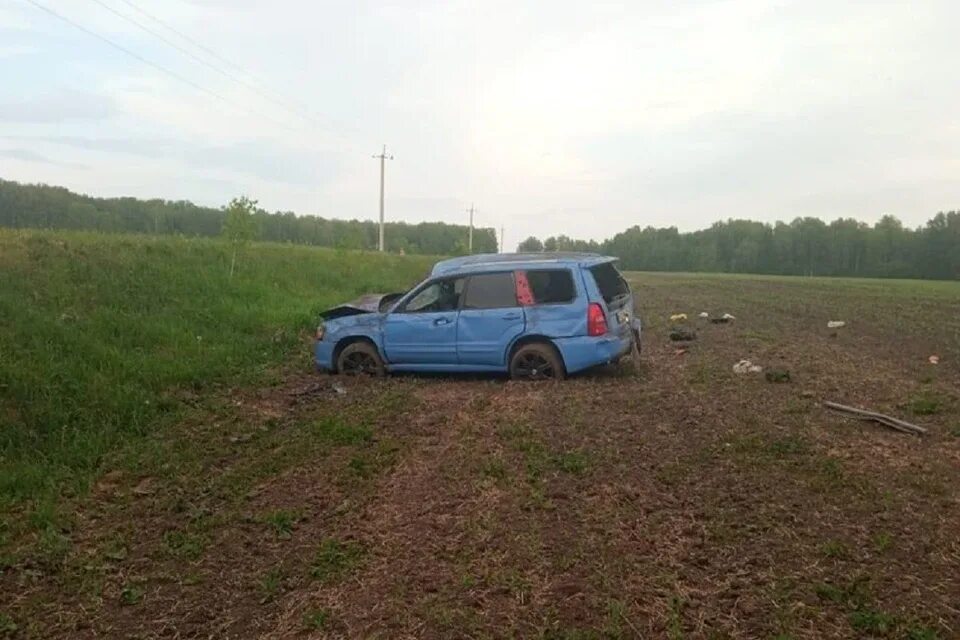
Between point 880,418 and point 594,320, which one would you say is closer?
point 880,418

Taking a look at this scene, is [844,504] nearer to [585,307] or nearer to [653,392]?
[653,392]

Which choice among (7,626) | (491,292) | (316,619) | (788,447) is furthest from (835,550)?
(491,292)

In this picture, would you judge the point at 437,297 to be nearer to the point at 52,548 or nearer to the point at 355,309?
the point at 355,309

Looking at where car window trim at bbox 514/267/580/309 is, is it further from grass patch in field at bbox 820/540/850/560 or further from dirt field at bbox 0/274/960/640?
grass patch in field at bbox 820/540/850/560

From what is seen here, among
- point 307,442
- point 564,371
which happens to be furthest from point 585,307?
point 307,442

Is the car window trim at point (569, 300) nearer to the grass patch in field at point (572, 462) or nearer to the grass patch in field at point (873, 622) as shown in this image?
the grass patch in field at point (572, 462)

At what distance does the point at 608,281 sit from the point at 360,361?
3.42m

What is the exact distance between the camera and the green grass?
6473 millimetres

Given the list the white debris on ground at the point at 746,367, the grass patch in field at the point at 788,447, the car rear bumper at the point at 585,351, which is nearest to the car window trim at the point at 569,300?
the car rear bumper at the point at 585,351

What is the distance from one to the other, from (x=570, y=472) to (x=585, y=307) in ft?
11.8

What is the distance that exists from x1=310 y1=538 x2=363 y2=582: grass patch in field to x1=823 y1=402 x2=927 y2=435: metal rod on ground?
499cm

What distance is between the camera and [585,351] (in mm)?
8938

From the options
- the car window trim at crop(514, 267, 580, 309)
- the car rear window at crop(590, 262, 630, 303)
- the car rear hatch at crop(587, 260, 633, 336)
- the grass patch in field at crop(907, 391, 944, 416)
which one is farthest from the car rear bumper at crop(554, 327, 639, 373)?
the grass patch in field at crop(907, 391, 944, 416)

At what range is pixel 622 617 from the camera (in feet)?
11.5
